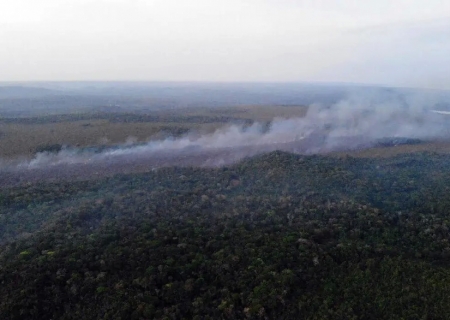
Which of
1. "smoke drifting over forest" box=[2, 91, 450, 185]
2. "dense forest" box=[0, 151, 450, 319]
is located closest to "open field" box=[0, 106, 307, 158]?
"smoke drifting over forest" box=[2, 91, 450, 185]

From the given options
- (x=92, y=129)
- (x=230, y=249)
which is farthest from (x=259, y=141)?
(x=230, y=249)

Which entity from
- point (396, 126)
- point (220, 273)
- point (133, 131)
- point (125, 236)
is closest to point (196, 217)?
point (125, 236)

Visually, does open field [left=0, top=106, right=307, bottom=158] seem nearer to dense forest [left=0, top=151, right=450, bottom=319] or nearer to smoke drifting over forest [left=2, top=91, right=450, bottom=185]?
smoke drifting over forest [left=2, top=91, right=450, bottom=185]

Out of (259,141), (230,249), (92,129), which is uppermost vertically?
(92,129)

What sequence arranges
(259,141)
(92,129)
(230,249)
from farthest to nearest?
(92,129), (259,141), (230,249)

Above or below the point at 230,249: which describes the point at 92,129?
above

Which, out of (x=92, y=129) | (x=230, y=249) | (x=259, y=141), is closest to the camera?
(x=230, y=249)

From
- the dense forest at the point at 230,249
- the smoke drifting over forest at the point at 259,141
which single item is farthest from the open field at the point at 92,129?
the dense forest at the point at 230,249

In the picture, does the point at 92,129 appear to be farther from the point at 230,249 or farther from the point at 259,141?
the point at 230,249
